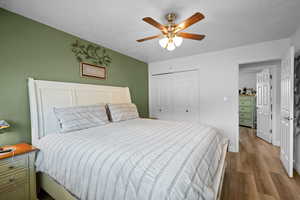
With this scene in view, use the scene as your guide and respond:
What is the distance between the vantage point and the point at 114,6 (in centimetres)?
167

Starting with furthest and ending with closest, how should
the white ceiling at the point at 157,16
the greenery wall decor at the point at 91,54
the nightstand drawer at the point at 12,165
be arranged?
the greenery wall decor at the point at 91,54 → the white ceiling at the point at 157,16 → the nightstand drawer at the point at 12,165

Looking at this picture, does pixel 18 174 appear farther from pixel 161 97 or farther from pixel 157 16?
pixel 161 97

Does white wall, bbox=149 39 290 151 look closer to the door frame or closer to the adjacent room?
the adjacent room

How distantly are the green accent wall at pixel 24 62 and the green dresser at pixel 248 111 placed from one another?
614 centimetres

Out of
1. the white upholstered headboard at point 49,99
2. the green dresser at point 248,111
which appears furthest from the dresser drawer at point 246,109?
the white upholstered headboard at point 49,99

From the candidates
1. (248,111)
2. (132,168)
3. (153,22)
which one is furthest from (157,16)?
(248,111)

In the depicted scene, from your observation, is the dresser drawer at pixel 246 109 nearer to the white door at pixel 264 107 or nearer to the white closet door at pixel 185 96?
the white door at pixel 264 107

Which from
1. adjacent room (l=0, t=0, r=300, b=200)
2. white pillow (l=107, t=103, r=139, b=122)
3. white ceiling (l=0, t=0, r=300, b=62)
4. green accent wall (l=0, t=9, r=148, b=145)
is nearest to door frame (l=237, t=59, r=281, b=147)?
adjacent room (l=0, t=0, r=300, b=200)

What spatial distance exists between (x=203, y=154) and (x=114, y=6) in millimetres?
1984

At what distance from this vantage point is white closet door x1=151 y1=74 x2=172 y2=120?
4078 millimetres

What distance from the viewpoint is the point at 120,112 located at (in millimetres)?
2645

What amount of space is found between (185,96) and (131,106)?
164 centimetres

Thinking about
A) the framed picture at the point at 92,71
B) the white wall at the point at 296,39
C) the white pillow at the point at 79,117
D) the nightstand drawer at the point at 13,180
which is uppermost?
the white wall at the point at 296,39

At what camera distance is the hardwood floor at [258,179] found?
5.52 ft
